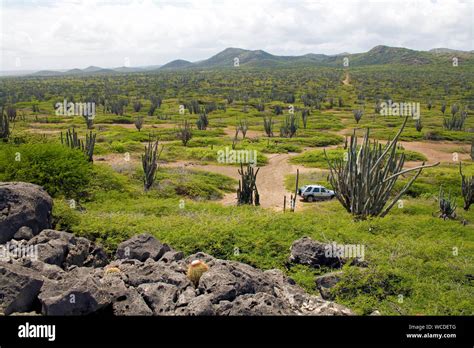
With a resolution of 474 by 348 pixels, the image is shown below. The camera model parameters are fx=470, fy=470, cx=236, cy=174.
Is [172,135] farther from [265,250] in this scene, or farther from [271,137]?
[265,250]

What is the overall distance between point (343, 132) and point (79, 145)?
26549mm

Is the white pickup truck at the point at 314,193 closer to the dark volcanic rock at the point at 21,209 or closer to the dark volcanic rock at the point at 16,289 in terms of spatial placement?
the dark volcanic rock at the point at 21,209

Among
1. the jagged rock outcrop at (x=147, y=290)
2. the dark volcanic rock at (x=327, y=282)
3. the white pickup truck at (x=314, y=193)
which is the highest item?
the jagged rock outcrop at (x=147, y=290)

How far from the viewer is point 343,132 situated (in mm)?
43094

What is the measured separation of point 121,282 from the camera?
23.5 feet

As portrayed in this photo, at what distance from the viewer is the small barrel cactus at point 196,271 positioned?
7.68 metres

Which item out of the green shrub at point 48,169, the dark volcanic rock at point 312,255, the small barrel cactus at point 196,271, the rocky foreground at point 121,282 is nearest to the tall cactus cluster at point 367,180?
the dark volcanic rock at point 312,255

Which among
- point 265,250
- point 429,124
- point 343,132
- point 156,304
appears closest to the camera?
point 156,304

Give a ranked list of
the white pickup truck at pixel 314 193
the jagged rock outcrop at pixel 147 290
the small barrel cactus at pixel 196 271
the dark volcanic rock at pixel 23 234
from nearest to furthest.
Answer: the jagged rock outcrop at pixel 147 290
the small barrel cactus at pixel 196 271
the dark volcanic rock at pixel 23 234
the white pickup truck at pixel 314 193

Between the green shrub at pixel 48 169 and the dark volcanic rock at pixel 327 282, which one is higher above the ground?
the green shrub at pixel 48 169

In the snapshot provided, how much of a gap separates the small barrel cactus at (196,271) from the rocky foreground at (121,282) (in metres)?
0.06

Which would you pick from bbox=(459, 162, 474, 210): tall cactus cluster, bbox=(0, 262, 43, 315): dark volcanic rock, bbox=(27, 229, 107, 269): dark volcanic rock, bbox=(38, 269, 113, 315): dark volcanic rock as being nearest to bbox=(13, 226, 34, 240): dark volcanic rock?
bbox=(27, 229, 107, 269): dark volcanic rock

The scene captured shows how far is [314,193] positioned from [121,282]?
617 inches
